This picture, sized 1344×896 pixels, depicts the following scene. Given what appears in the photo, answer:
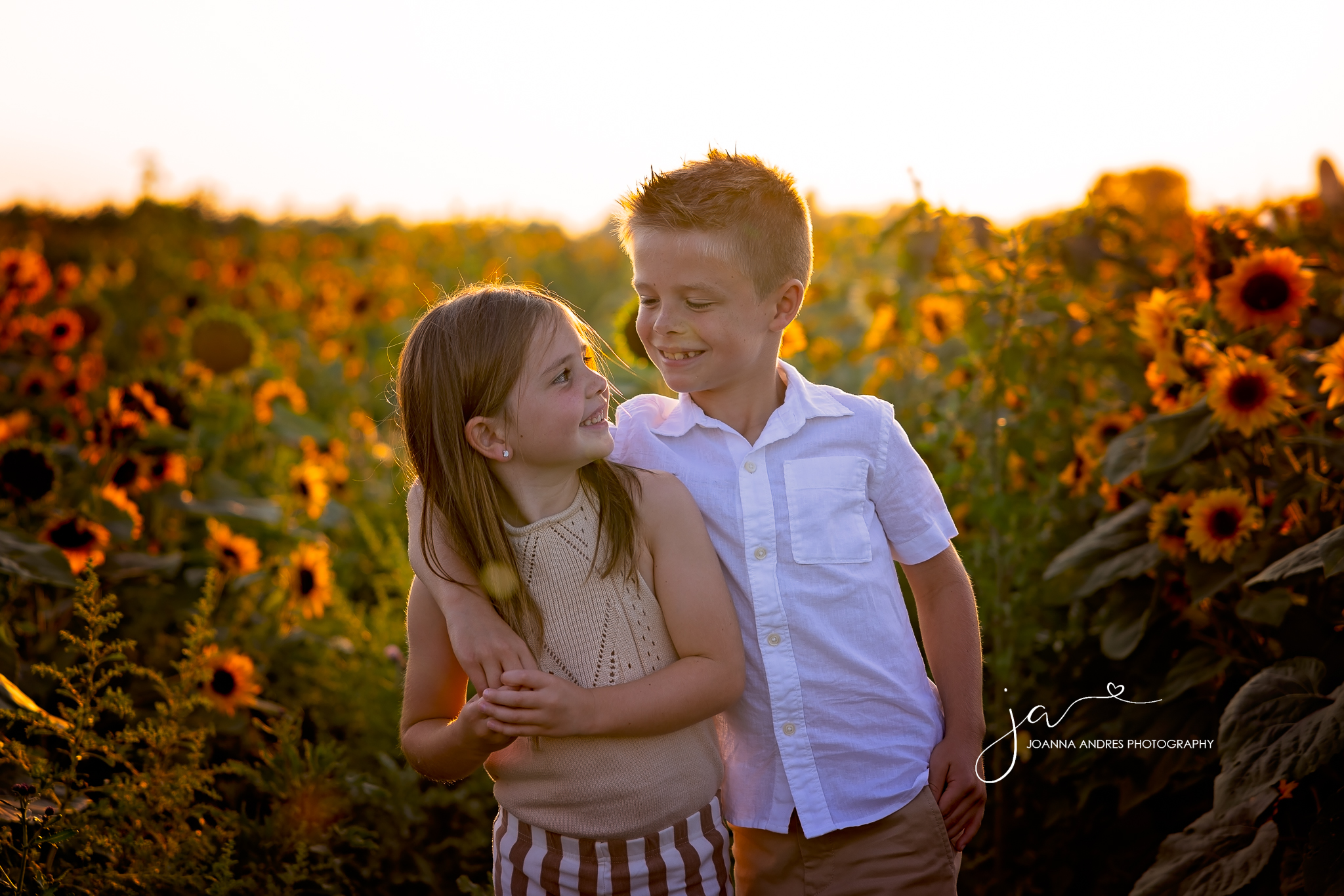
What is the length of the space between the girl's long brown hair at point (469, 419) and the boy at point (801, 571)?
0.23 meters

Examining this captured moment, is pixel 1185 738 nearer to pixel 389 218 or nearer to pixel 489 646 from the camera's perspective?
pixel 489 646

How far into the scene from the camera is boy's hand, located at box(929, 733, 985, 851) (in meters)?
1.75

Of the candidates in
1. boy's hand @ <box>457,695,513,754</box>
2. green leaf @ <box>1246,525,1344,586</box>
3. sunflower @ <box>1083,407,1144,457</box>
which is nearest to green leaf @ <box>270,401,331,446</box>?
boy's hand @ <box>457,695,513,754</box>

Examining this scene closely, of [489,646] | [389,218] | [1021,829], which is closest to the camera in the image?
[489,646]

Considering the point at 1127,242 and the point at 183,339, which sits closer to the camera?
the point at 1127,242

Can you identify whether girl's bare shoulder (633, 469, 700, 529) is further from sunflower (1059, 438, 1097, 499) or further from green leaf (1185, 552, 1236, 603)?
sunflower (1059, 438, 1097, 499)

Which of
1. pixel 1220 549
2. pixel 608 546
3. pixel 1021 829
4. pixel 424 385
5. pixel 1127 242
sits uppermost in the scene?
pixel 1127 242

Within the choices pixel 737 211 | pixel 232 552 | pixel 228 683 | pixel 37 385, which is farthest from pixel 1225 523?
pixel 37 385

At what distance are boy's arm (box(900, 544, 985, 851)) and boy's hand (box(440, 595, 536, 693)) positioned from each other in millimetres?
788

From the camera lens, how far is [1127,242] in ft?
10.3

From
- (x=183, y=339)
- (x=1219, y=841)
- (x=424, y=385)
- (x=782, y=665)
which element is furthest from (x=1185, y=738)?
(x=183, y=339)

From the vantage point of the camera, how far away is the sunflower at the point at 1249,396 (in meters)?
2.12

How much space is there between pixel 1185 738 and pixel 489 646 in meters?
1.62

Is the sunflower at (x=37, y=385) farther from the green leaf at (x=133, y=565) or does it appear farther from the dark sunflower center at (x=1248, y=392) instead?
the dark sunflower center at (x=1248, y=392)
